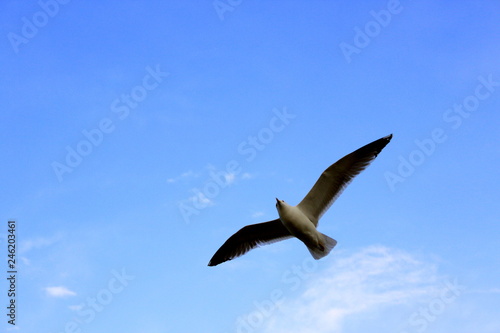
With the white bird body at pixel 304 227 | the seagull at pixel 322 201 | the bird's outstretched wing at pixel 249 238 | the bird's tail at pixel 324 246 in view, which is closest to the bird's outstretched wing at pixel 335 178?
A: the seagull at pixel 322 201

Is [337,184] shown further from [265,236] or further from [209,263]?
[209,263]

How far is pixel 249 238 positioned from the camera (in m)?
11.7

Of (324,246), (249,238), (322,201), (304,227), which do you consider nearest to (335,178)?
(322,201)

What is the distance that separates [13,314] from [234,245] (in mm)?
4259

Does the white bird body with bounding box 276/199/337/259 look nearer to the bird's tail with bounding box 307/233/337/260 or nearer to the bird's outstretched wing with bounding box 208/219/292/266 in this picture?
the bird's tail with bounding box 307/233/337/260

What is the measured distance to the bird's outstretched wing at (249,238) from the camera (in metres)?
11.4

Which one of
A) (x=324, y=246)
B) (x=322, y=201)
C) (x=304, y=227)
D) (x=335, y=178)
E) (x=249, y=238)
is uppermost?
(x=249, y=238)

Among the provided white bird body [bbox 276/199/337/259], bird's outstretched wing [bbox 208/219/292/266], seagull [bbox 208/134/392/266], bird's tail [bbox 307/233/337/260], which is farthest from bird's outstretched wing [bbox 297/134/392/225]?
bird's outstretched wing [bbox 208/219/292/266]

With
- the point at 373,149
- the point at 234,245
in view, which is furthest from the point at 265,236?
the point at 373,149

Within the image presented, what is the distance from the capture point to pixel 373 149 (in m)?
10.7

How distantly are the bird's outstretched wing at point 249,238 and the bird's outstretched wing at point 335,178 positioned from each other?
29.2 inches

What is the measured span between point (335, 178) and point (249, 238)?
6.98 feet

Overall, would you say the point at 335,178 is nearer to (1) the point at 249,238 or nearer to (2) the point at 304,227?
(2) the point at 304,227

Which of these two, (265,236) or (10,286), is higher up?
(10,286)
